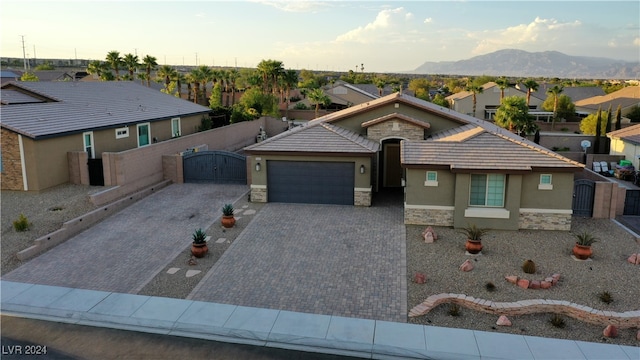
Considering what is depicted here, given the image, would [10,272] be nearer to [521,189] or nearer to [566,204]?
[521,189]

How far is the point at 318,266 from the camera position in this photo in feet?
51.5

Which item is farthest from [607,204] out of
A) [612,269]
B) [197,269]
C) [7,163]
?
[7,163]

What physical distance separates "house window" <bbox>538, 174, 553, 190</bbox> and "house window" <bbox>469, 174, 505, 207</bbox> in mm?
1556

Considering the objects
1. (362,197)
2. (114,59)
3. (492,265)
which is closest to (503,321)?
(492,265)

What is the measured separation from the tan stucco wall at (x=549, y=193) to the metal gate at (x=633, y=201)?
453 cm

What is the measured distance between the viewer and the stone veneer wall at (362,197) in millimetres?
22438

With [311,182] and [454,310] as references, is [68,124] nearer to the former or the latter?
[311,182]

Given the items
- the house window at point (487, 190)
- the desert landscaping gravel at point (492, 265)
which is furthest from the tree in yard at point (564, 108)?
A: the house window at point (487, 190)

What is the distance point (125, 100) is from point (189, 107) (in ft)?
22.4

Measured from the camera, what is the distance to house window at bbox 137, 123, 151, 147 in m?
30.6

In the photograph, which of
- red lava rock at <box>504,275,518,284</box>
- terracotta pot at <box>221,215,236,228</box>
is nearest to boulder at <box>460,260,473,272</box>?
red lava rock at <box>504,275,518,284</box>

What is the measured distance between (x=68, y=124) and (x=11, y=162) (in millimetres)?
3426

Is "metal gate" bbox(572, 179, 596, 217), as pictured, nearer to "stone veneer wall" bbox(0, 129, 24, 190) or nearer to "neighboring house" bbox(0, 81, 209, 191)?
"neighboring house" bbox(0, 81, 209, 191)

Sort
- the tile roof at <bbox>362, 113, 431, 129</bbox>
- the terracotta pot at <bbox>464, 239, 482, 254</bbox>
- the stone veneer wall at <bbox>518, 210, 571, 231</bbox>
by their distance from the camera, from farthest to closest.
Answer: the tile roof at <bbox>362, 113, 431, 129</bbox> → the stone veneer wall at <bbox>518, 210, 571, 231</bbox> → the terracotta pot at <bbox>464, 239, 482, 254</bbox>
